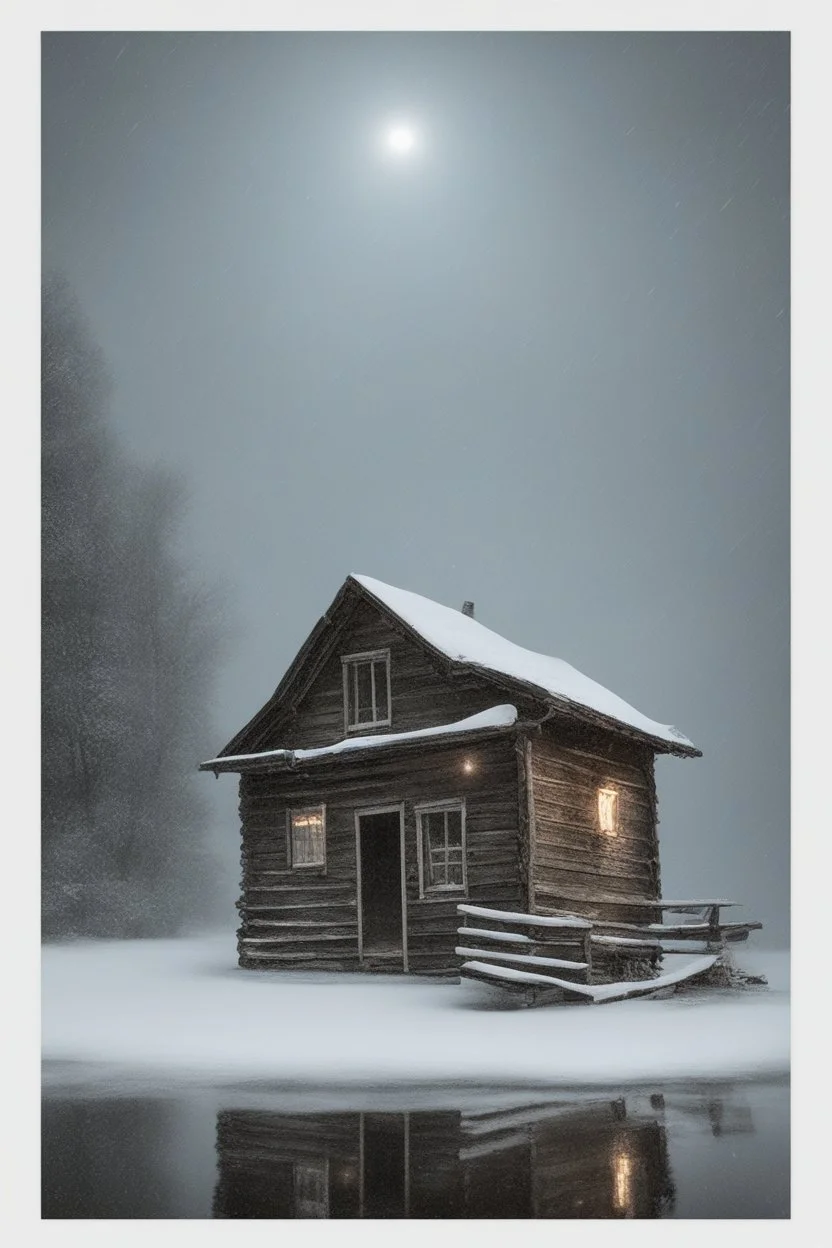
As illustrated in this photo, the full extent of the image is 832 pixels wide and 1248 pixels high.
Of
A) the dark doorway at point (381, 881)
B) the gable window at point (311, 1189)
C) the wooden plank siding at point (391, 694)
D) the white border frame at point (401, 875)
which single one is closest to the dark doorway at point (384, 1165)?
the gable window at point (311, 1189)

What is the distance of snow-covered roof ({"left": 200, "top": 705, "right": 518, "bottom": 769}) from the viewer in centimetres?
1524

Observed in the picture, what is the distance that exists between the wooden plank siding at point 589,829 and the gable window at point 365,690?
2.07 metres

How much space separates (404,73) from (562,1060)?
8916mm

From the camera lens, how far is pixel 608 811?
17.1m

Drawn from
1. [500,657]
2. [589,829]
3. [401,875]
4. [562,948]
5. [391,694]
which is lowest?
[562,948]

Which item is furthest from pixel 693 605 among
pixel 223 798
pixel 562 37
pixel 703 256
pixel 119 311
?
pixel 223 798

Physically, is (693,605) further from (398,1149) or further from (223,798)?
(223,798)

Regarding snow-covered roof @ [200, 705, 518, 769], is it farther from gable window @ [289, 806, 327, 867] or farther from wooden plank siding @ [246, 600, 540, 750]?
gable window @ [289, 806, 327, 867]

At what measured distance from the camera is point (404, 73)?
13.0 m

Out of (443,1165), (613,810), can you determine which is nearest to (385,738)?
(613,810)

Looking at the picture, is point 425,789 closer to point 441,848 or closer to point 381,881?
point 441,848

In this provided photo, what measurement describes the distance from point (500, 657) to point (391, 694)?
1.39m

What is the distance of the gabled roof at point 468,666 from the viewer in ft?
50.1
